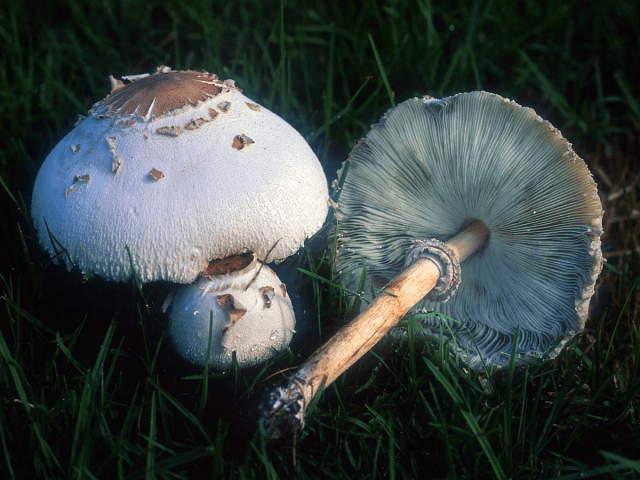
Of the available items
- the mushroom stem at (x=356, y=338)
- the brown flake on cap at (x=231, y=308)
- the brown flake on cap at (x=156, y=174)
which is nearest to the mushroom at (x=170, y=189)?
the brown flake on cap at (x=156, y=174)

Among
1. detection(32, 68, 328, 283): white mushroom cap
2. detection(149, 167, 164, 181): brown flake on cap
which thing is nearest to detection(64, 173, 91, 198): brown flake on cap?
detection(32, 68, 328, 283): white mushroom cap

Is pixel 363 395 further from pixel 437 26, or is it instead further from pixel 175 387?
pixel 437 26

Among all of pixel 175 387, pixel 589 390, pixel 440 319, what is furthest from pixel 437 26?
pixel 175 387

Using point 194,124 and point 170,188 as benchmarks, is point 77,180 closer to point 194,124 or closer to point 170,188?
point 170,188

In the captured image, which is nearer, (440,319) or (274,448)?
(274,448)

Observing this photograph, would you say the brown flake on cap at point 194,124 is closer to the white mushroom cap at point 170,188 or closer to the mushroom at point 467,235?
the white mushroom cap at point 170,188

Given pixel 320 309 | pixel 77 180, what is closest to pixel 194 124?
pixel 77 180

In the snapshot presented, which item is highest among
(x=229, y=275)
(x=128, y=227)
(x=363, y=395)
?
(x=128, y=227)
